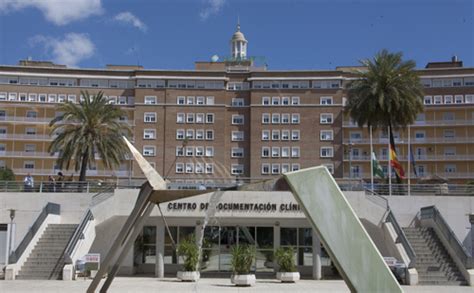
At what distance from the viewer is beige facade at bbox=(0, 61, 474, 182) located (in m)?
78.5

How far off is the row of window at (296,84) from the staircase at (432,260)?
49.7 m

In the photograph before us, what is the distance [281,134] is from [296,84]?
269 inches

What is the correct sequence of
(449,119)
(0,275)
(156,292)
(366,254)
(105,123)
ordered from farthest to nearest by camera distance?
(449,119) < (105,123) < (0,275) < (156,292) < (366,254)

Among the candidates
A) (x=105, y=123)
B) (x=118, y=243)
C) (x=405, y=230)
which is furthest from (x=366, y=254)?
(x=105, y=123)

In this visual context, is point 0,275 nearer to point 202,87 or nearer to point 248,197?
point 248,197

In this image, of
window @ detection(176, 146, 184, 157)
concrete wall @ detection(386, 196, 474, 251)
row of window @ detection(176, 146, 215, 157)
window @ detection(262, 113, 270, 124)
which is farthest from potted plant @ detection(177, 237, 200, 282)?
window @ detection(262, 113, 270, 124)

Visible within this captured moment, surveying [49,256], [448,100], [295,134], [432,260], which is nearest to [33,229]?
[49,256]

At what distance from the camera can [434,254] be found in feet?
100

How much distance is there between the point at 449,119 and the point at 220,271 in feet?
175

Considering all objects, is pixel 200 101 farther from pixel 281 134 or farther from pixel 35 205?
pixel 35 205

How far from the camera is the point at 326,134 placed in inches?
3167

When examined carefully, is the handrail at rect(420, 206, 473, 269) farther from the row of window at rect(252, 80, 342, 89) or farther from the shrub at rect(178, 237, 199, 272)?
the row of window at rect(252, 80, 342, 89)

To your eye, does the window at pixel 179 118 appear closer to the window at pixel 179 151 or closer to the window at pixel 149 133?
the window at pixel 149 133

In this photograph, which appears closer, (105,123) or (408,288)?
(408,288)
